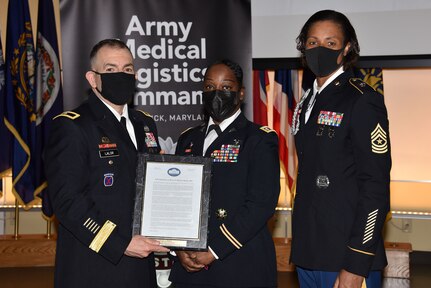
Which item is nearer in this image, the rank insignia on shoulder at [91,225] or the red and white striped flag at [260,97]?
the rank insignia on shoulder at [91,225]

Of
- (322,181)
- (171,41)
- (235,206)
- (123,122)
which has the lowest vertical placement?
(235,206)

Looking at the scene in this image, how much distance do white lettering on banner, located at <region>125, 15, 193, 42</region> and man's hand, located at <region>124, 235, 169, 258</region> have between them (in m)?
2.67

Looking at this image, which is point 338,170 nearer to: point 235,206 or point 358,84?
point 358,84

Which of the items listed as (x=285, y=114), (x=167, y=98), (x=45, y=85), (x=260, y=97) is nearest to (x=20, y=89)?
(x=45, y=85)

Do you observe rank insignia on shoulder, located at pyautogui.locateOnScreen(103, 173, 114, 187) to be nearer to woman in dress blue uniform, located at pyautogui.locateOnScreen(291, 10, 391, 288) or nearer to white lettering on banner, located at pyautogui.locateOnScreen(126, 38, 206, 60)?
woman in dress blue uniform, located at pyautogui.locateOnScreen(291, 10, 391, 288)

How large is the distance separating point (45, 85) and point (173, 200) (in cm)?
356

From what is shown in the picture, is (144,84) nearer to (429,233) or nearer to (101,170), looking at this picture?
(101,170)

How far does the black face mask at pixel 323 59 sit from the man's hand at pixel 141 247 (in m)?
0.94

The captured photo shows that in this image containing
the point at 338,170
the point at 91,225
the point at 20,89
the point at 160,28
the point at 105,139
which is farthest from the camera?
the point at 20,89

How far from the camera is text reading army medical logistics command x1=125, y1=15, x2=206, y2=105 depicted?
490 centimetres

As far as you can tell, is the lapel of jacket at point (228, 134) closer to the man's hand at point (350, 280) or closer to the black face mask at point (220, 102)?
the black face mask at point (220, 102)

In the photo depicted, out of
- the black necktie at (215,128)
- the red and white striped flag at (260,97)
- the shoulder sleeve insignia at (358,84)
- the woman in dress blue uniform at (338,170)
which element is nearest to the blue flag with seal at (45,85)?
the red and white striped flag at (260,97)

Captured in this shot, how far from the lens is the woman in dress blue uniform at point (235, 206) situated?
2.66 metres

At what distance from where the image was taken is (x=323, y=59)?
248 centimetres
